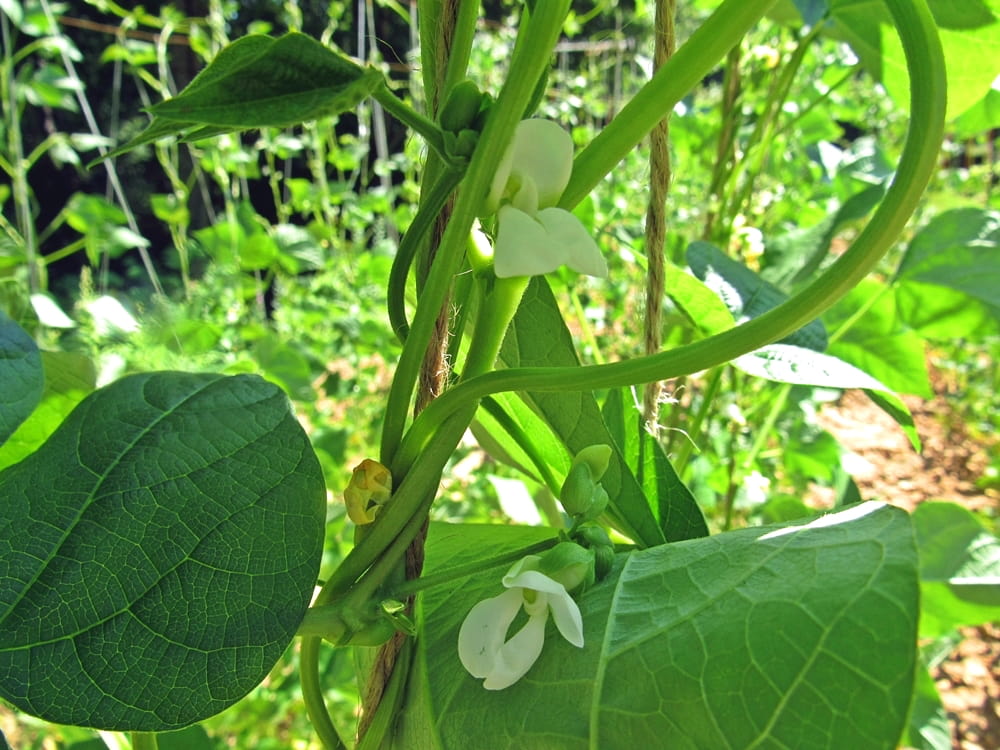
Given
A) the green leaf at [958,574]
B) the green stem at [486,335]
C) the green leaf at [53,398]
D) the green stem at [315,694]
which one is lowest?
the green leaf at [958,574]

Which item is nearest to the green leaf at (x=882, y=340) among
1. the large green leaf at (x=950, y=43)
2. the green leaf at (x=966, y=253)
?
the green leaf at (x=966, y=253)

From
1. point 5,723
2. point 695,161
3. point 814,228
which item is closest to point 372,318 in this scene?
point 695,161

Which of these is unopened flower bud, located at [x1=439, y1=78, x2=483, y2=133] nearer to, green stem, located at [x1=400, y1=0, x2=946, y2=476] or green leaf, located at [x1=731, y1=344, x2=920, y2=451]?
green stem, located at [x1=400, y1=0, x2=946, y2=476]

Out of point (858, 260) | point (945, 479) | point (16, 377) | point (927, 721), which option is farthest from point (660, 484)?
point (945, 479)

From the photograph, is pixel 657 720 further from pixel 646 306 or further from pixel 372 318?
pixel 372 318

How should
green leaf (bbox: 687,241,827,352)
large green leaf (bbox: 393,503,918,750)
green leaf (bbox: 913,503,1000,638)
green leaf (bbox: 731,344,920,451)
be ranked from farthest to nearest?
1. green leaf (bbox: 913,503,1000,638)
2. green leaf (bbox: 687,241,827,352)
3. green leaf (bbox: 731,344,920,451)
4. large green leaf (bbox: 393,503,918,750)

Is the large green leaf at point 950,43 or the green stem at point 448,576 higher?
the large green leaf at point 950,43

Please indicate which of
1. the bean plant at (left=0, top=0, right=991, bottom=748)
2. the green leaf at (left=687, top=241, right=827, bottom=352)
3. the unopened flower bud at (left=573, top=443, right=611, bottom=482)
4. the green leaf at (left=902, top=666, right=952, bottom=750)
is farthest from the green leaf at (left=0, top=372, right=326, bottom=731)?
the green leaf at (left=902, top=666, right=952, bottom=750)

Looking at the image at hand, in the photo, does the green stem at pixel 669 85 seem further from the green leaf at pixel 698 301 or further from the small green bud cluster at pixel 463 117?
the green leaf at pixel 698 301
